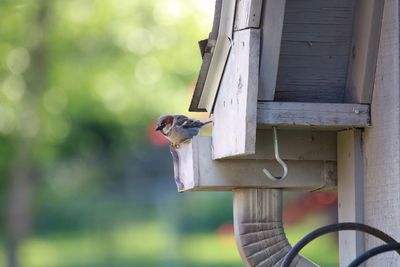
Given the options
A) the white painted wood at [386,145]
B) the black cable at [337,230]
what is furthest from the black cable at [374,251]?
the white painted wood at [386,145]

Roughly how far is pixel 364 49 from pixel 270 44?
200 mm

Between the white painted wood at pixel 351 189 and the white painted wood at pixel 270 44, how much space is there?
0.23 meters

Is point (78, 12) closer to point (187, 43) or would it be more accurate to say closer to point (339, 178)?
point (187, 43)

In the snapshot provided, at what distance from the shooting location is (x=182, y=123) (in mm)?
2582

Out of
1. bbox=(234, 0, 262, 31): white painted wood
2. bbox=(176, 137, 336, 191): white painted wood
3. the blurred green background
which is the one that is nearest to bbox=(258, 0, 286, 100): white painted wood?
bbox=(234, 0, 262, 31): white painted wood

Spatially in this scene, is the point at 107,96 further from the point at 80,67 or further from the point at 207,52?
the point at 207,52

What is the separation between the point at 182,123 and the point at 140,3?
946 centimetres

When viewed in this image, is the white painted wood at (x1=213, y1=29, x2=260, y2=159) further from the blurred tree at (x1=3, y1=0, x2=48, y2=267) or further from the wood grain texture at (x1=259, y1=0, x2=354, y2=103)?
the blurred tree at (x1=3, y1=0, x2=48, y2=267)

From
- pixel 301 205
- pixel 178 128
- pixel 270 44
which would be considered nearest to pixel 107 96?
pixel 301 205

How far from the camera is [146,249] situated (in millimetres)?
14617

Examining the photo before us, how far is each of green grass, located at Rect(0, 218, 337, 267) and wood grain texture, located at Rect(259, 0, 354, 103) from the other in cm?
886

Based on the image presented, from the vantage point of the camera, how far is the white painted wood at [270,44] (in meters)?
2.09

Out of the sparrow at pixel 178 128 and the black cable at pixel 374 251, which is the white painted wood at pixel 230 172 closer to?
the sparrow at pixel 178 128

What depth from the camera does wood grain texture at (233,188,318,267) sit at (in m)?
2.22
